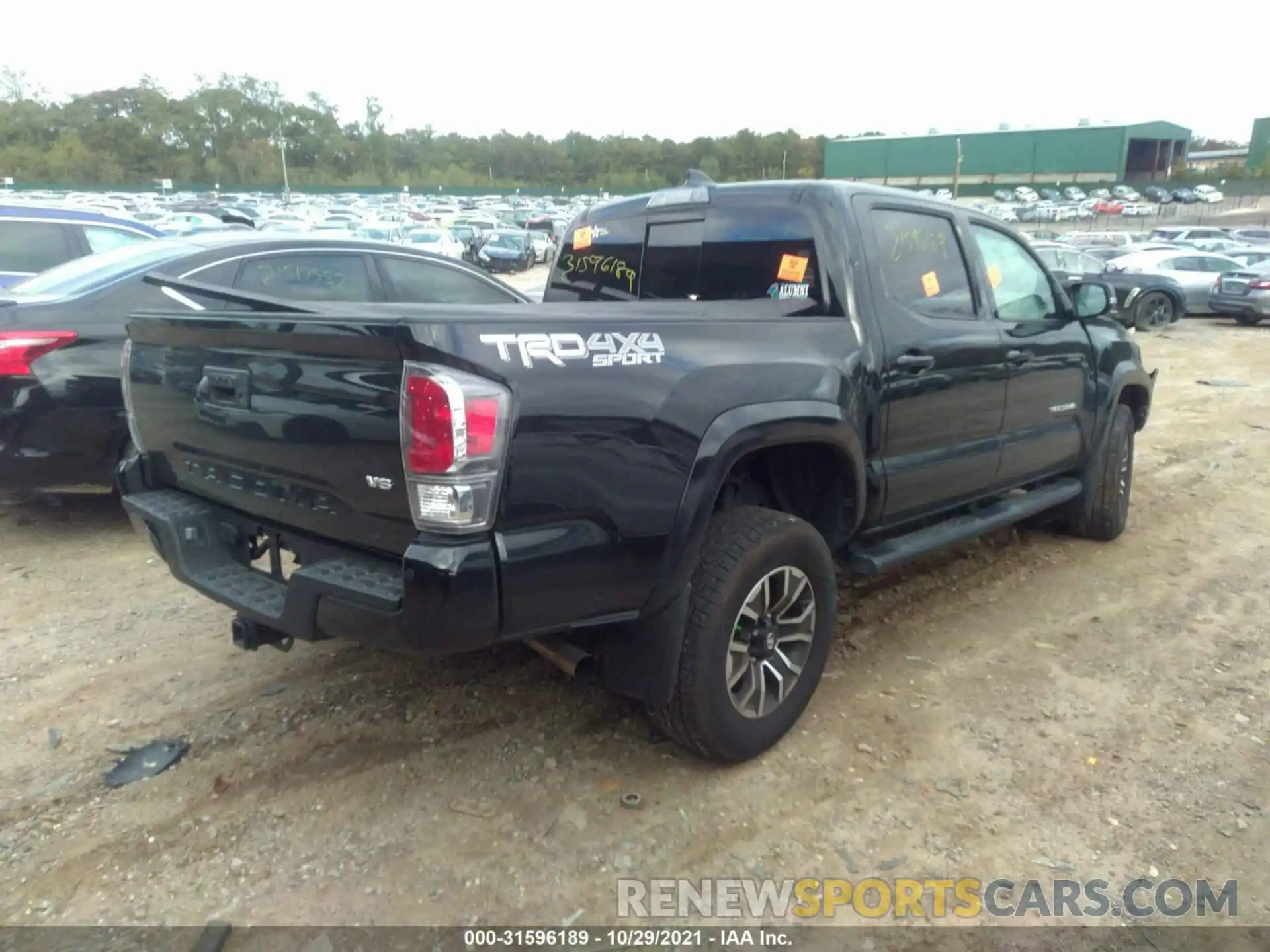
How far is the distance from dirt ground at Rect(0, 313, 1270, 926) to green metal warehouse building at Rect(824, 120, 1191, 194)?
87.5m

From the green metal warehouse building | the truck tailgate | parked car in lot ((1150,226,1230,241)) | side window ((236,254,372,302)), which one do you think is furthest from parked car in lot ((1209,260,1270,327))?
the green metal warehouse building

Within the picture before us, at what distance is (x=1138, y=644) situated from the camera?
4.16 meters

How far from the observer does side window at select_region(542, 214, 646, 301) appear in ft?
13.5

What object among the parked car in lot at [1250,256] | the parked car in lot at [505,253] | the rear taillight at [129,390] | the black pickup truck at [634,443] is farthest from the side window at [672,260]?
the parked car in lot at [505,253]

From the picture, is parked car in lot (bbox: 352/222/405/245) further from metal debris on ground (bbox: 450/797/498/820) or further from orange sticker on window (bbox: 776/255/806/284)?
metal debris on ground (bbox: 450/797/498/820)

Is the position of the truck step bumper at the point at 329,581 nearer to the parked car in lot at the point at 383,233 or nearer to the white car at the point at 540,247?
the parked car in lot at the point at 383,233

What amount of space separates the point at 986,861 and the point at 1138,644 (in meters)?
1.94

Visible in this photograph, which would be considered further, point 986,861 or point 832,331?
point 832,331

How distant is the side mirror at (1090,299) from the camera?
4824mm

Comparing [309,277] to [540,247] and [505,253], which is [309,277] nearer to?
[505,253]

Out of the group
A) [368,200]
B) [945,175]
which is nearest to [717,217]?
[368,200]

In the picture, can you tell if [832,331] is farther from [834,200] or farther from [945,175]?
[945,175]

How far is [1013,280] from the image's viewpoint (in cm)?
456

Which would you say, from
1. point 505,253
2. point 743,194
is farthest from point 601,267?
point 505,253
